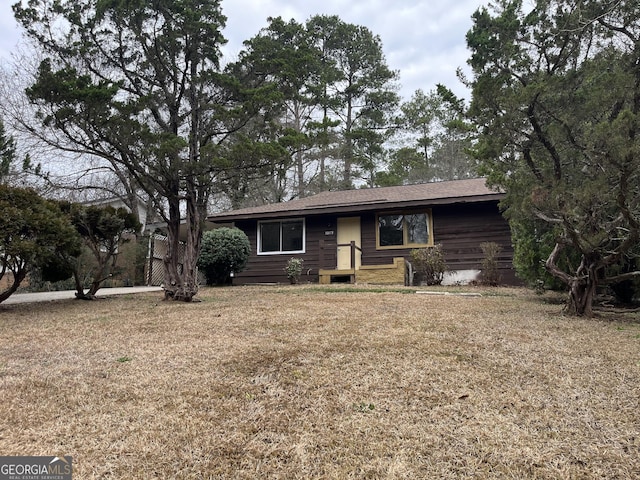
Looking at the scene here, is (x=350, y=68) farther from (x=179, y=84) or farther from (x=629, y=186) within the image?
(x=629, y=186)

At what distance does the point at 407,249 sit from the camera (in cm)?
1234

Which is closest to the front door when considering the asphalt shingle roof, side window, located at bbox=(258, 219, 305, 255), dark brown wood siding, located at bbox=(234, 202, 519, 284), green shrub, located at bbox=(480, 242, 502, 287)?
dark brown wood siding, located at bbox=(234, 202, 519, 284)

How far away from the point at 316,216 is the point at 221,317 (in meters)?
8.31

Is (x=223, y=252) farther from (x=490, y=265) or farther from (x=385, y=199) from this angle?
(x=490, y=265)

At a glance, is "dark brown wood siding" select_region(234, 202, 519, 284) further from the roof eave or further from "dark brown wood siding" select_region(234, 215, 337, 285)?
the roof eave

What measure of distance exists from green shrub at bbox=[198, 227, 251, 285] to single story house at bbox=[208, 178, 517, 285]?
45.6 inches

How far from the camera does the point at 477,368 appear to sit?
10.3 ft

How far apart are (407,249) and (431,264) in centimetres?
169

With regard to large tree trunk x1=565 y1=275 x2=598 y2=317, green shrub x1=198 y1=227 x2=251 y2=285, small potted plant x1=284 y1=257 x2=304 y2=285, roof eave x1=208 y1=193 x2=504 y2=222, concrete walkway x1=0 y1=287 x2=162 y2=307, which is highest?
roof eave x1=208 y1=193 x2=504 y2=222

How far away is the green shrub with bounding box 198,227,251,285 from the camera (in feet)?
40.4

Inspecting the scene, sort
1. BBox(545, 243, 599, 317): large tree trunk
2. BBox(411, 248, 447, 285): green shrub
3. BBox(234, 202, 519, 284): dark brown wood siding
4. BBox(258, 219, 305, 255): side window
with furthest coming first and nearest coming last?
BBox(258, 219, 305, 255): side window < BBox(234, 202, 519, 284): dark brown wood siding < BBox(411, 248, 447, 285): green shrub < BBox(545, 243, 599, 317): large tree trunk

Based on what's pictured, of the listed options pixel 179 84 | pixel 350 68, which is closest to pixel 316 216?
pixel 179 84

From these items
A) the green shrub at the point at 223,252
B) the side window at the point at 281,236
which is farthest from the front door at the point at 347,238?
the green shrub at the point at 223,252

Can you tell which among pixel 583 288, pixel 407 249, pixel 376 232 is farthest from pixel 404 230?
pixel 583 288
